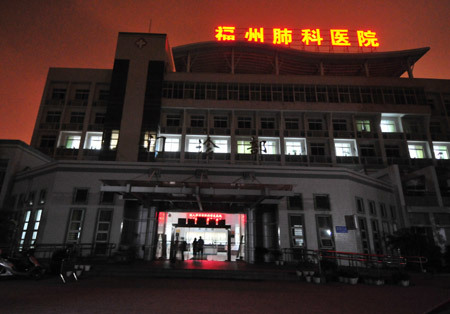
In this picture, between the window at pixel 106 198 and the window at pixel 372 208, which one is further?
the window at pixel 372 208

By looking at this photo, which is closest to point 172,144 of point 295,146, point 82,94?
point 82,94

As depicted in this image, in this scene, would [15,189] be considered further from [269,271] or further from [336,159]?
[336,159]

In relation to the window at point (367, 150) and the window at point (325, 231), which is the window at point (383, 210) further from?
the window at point (367, 150)

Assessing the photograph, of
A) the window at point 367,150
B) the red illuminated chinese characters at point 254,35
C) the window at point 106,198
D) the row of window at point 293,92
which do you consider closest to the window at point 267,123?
the row of window at point 293,92

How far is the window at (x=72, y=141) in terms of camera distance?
3550cm

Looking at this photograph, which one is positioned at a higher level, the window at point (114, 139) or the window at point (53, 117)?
the window at point (53, 117)

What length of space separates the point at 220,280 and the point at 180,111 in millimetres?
26489

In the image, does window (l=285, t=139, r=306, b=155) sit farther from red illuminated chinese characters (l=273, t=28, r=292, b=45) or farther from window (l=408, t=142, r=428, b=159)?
red illuminated chinese characters (l=273, t=28, r=292, b=45)

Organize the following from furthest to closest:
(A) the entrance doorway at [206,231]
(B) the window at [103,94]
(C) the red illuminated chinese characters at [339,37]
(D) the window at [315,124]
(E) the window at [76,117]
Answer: (C) the red illuminated chinese characters at [339,37]
(B) the window at [103,94]
(E) the window at [76,117]
(D) the window at [315,124]
(A) the entrance doorway at [206,231]

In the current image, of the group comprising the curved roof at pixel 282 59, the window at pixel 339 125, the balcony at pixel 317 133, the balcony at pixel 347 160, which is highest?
the curved roof at pixel 282 59

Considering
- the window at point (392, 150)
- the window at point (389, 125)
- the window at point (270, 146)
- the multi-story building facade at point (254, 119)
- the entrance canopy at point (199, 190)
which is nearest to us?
the entrance canopy at point (199, 190)

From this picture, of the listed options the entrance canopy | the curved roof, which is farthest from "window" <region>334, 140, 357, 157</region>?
the entrance canopy

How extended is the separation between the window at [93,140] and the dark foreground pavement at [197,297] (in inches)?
1040

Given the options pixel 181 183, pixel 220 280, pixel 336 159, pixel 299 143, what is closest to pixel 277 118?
pixel 299 143
